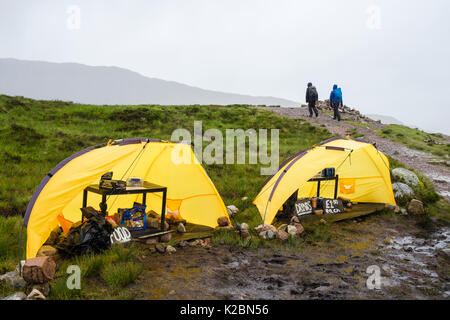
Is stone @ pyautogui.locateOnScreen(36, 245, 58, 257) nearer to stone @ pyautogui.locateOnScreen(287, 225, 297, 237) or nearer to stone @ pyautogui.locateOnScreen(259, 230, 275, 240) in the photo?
stone @ pyautogui.locateOnScreen(259, 230, 275, 240)

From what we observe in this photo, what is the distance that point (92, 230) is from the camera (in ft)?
18.5

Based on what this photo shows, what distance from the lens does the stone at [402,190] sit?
941 cm

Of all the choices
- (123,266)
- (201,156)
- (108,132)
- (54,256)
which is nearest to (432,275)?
(123,266)

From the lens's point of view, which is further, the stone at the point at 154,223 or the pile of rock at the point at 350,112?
the pile of rock at the point at 350,112

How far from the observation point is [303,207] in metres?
8.30

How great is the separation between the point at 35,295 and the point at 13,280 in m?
0.76

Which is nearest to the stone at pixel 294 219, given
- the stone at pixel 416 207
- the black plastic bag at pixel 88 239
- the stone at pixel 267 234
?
the stone at pixel 267 234

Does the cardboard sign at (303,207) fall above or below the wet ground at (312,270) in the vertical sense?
above

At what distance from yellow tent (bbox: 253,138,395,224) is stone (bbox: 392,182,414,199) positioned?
1.51 feet

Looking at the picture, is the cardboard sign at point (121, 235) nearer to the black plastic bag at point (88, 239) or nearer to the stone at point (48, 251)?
the black plastic bag at point (88, 239)

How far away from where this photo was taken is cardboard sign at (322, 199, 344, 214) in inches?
337

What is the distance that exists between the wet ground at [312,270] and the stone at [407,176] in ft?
10.6

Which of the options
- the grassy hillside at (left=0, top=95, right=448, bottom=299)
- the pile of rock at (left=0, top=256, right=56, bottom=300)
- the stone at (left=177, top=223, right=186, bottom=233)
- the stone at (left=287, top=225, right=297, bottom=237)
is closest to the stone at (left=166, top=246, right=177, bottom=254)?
the grassy hillside at (left=0, top=95, right=448, bottom=299)
